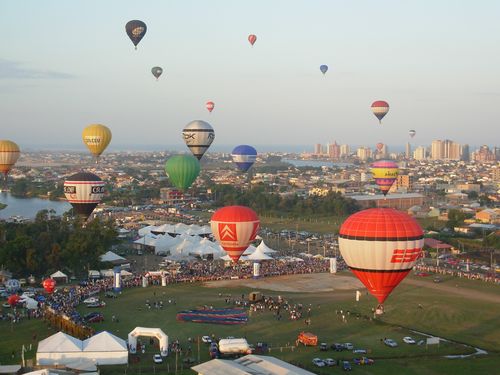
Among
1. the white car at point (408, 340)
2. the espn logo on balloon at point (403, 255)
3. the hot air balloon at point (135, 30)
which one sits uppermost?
the hot air balloon at point (135, 30)

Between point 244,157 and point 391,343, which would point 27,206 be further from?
point 391,343

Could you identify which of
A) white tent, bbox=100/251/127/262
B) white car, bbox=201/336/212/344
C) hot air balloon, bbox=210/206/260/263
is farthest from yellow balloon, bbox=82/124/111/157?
white car, bbox=201/336/212/344

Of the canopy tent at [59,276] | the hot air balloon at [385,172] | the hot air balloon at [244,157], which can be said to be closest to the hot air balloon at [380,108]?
the hot air balloon at [385,172]

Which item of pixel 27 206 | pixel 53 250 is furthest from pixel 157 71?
pixel 27 206

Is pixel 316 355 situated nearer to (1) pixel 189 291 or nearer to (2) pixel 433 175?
(1) pixel 189 291

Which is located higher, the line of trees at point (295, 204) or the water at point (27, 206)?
the line of trees at point (295, 204)

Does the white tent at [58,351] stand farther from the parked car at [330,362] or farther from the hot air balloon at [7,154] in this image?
the hot air balloon at [7,154]
